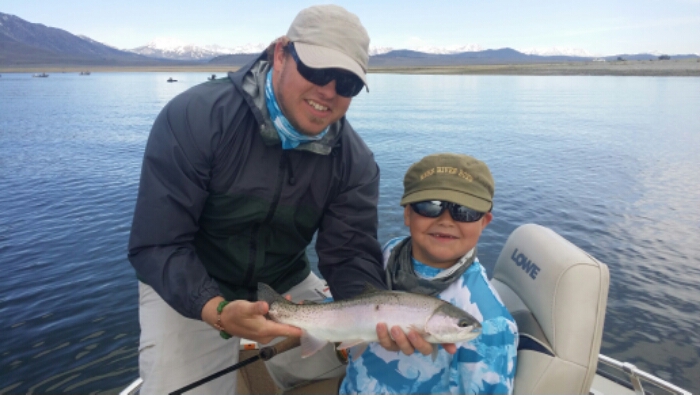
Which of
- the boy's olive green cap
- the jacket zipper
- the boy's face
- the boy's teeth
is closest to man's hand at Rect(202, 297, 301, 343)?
the jacket zipper

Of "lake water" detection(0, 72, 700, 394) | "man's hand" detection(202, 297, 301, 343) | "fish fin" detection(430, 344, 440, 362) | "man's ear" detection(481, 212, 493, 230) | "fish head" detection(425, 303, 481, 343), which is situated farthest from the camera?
"lake water" detection(0, 72, 700, 394)

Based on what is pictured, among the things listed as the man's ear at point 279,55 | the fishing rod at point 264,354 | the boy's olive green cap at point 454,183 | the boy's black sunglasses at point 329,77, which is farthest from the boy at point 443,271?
the man's ear at point 279,55

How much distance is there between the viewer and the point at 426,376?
3162 mm

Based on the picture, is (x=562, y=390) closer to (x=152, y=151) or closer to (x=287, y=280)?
(x=287, y=280)

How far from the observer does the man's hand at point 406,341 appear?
2922 mm

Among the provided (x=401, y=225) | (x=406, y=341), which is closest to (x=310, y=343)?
(x=406, y=341)

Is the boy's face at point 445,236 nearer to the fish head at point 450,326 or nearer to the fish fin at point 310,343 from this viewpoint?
the fish head at point 450,326

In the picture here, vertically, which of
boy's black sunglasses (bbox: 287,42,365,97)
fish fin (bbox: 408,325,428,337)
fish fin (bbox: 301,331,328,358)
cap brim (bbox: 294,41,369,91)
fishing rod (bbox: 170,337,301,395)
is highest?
cap brim (bbox: 294,41,369,91)

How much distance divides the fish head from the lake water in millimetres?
6284

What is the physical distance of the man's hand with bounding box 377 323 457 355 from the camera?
2.92 meters

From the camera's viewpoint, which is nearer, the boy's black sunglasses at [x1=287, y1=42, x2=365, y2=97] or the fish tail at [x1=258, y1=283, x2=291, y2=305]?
the boy's black sunglasses at [x1=287, y1=42, x2=365, y2=97]

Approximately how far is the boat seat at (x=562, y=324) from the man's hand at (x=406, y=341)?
56 centimetres

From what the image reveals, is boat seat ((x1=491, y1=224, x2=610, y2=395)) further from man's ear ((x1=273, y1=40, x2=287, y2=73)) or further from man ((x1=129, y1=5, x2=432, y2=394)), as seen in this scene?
man's ear ((x1=273, y1=40, x2=287, y2=73))

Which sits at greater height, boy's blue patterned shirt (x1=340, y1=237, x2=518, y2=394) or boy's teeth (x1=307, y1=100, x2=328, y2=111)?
boy's teeth (x1=307, y1=100, x2=328, y2=111)
